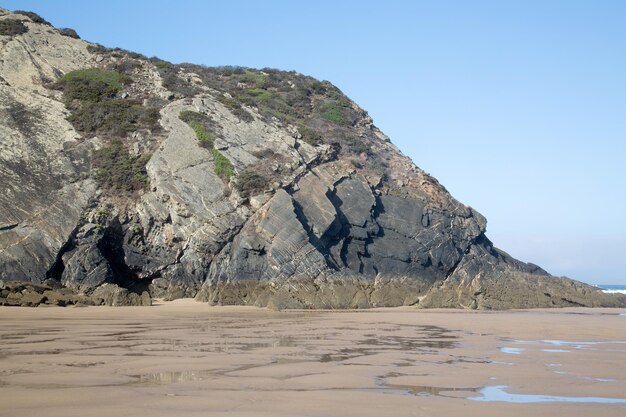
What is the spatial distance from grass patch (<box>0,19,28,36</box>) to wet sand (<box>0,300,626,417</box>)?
92.9 feet

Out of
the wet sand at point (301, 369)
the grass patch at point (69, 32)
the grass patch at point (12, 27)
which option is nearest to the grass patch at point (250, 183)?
the wet sand at point (301, 369)

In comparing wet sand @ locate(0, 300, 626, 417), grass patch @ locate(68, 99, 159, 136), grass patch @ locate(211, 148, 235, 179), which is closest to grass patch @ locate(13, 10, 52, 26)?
grass patch @ locate(68, 99, 159, 136)

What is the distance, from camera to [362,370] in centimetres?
1077

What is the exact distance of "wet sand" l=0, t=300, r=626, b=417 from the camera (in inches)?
310

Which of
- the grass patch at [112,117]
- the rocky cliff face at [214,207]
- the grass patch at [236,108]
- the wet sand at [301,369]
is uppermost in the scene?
the grass patch at [236,108]

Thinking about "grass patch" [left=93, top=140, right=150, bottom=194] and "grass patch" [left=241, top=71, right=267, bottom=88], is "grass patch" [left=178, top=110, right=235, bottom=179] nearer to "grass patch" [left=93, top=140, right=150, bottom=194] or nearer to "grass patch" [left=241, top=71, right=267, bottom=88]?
"grass patch" [left=93, top=140, right=150, bottom=194]

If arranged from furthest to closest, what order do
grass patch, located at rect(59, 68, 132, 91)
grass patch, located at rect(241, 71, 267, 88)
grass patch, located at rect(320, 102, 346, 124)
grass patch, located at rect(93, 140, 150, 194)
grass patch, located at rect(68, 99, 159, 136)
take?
grass patch, located at rect(241, 71, 267, 88) < grass patch, located at rect(320, 102, 346, 124) < grass patch, located at rect(59, 68, 132, 91) < grass patch, located at rect(68, 99, 159, 136) < grass patch, located at rect(93, 140, 150, 194)

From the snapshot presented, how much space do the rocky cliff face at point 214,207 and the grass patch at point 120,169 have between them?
0.09m

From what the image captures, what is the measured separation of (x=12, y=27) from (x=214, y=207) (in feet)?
71.6

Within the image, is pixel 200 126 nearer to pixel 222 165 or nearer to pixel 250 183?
pixel 222 165

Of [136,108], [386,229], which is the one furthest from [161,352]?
[136,108]

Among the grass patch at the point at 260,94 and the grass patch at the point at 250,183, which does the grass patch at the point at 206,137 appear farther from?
the grass patch at the point at 260,94

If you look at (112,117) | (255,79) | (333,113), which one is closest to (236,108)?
(112,117)

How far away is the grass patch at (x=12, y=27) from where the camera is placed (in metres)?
42.2
